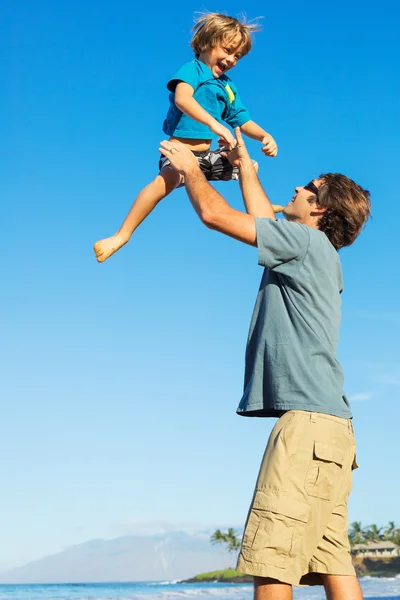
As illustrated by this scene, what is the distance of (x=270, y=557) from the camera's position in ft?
11.2

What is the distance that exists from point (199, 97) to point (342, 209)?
147cm

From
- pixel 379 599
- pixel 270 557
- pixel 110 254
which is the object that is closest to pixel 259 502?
pixel 270 557

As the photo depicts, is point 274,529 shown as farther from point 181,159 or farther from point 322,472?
point 181,159

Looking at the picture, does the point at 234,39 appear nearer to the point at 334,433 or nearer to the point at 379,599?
the point at 334,433

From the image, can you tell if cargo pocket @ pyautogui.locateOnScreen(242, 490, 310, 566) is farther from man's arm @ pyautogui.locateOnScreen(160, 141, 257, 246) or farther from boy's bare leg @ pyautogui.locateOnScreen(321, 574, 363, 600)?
man's arm @ pyautogui.locateOnScreen(160, 141, 257, 246)

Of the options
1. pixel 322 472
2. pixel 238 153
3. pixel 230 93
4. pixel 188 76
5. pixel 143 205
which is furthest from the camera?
pixel 230 93

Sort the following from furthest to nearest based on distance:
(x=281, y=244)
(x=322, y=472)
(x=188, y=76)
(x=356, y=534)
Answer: (x=356, y=534) → (x=188, y=76) → (x=281, y=244) → (x=322, y=472)

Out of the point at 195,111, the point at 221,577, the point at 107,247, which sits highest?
the point at 195,111

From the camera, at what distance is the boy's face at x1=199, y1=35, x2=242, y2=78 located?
5.05 metres

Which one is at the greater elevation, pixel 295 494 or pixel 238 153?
pixel 238 153

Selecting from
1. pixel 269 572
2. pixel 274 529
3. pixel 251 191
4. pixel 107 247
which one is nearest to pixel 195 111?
pixel 251 191

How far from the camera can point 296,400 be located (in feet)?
11.9

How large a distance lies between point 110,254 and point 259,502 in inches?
81.7

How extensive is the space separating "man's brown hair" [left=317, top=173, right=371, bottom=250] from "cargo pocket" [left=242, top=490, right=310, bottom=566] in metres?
1.41
